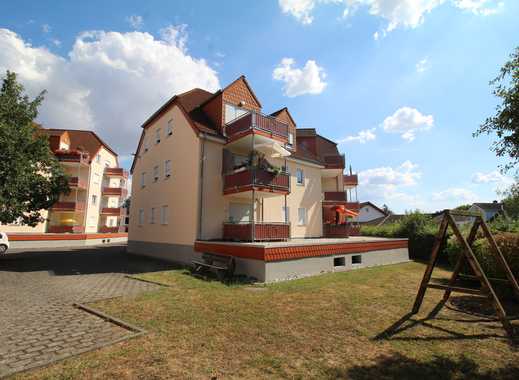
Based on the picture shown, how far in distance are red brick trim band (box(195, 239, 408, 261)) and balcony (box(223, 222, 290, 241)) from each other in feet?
6.25

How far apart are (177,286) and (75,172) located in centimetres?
3392

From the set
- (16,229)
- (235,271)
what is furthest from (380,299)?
(16,229)

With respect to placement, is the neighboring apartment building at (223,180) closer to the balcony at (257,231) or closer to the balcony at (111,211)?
the balcony at (257,231)

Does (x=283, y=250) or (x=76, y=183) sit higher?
(x=76, y=183)

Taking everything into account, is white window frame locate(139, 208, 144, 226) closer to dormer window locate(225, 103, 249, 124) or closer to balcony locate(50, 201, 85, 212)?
dormer window locate(225, 103, 249, 124)

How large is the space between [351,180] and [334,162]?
6016 mm

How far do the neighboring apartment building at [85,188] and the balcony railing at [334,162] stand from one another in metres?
28.4

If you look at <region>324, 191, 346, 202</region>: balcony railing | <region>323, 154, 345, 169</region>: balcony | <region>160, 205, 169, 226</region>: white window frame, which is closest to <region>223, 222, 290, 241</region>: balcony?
<region>160, 205, 169, 226</region>: white window frame

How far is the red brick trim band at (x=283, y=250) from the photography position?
38.4ft

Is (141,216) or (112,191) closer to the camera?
(141,216)

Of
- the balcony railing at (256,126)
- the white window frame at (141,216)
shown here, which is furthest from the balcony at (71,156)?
the balcony railing at (256,126)

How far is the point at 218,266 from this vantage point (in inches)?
504

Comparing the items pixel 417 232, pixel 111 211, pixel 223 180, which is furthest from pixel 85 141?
pixel 417 232

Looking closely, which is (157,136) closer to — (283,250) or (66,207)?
(283,250)
